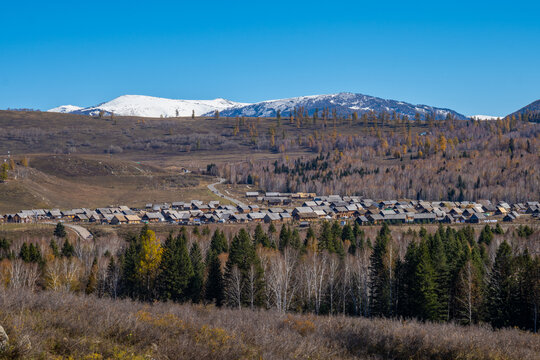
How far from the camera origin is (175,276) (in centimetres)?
3794

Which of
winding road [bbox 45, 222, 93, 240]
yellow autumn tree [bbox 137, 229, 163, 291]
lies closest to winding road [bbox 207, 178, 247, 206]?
winding road [bbox 45, 222, 93, 240]

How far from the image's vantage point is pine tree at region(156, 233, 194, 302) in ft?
124

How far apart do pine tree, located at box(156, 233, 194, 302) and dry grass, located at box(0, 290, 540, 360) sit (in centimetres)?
1886

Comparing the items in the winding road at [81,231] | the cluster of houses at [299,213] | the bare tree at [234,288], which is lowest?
the winding road at [81,231]

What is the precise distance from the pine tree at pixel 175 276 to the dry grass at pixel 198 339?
18862 mm

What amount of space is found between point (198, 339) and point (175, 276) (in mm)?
24180

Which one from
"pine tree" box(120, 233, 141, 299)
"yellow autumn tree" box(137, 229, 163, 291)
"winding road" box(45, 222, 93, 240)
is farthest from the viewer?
"winding road" box(45, 222, 93, 240)

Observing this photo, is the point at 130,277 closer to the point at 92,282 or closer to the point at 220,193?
the point at 92,282

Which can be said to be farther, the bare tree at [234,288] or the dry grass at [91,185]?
the dry grass at [91,185]

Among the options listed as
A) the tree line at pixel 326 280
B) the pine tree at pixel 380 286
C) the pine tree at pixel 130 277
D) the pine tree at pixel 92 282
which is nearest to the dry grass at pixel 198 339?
the tree line at pixel 326 280

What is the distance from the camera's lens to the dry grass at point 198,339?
12.8 m

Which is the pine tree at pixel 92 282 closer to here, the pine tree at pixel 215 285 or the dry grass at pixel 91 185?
the pine tree at pixel 215 285

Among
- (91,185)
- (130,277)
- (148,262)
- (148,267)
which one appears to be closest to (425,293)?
(148,267)

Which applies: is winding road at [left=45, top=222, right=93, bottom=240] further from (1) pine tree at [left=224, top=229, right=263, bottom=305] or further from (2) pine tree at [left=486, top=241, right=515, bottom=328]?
(2) pine tree at [left=486, top=241, right=515, bottom=328]
